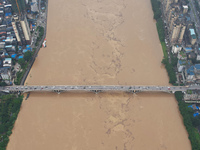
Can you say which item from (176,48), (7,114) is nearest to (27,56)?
(7,114)

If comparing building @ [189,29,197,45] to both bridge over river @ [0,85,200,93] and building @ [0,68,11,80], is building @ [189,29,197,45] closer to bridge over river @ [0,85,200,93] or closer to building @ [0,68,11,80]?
bridge over river @ [0,85,200,93]

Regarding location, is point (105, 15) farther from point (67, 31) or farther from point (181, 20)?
→ point (181, 20)

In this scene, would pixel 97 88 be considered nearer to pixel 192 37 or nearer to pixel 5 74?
pixel 5 74

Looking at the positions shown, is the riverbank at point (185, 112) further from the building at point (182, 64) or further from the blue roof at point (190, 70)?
the blue roof at point (190, 70)

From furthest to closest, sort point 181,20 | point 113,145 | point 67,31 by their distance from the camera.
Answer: point 67,31, point 181,20, point 113,145

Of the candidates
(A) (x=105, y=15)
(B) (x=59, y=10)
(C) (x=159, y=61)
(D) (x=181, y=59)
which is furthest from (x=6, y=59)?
(D) (x=181, y=59)

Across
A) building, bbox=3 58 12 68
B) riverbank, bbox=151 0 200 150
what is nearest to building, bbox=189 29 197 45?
riverbank, bbox=151 0 200 150

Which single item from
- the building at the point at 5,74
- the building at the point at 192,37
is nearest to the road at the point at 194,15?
the building at the point at 192,37
